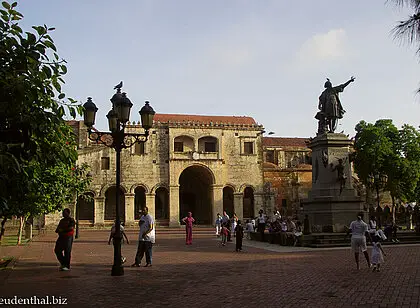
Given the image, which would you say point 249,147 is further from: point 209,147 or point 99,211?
A: point 99,211

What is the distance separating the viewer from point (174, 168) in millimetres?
43719

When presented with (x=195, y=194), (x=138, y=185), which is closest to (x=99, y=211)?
(x=138, y=185)

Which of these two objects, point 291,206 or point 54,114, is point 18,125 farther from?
point 291,206

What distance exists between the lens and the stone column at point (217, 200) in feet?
143

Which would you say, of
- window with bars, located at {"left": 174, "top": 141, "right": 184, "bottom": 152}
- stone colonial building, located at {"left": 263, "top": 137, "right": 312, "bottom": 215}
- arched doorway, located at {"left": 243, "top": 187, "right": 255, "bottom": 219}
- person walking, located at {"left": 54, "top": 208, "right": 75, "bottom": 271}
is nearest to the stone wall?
window with bars, located at {"left": 174, "top": 141, "right": 184, "bottom": 152}

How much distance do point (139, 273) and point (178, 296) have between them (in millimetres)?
3359

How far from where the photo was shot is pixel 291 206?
4784 cm

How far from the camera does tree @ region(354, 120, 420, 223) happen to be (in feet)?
123

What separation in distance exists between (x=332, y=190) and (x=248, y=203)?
95.6 ft

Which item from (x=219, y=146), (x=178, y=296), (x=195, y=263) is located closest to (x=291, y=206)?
(x=219, y=146)

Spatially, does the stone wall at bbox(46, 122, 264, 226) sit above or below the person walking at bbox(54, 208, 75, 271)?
above

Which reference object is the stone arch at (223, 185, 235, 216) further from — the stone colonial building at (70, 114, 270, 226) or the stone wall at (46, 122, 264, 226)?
the stone wall at (46, 122, 264, 226)

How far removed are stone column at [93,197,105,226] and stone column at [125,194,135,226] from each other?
215 centimetres

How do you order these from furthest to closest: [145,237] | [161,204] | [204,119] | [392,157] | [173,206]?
[204,119], [161,204], [173,206], [392,157], [145,237]
